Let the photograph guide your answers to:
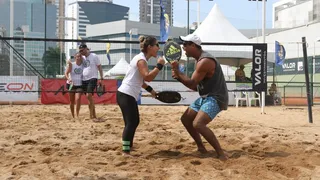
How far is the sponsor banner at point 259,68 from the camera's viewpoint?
9.29 meters

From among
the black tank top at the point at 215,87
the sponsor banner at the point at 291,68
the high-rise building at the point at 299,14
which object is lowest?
the black tank top at the point at 215,87

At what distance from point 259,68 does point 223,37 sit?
1008 centimetres

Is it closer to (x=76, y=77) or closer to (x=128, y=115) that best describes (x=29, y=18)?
(x=76, y=77)

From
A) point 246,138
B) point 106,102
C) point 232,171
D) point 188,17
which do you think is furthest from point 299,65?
point 232,171

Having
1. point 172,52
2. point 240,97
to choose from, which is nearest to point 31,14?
point 240,97

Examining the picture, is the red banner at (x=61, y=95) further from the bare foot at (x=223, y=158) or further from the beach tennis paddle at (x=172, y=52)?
the bare foot at (x=223, y=158)

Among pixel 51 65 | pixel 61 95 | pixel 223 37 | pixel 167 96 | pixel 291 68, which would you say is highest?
pixel 223 37

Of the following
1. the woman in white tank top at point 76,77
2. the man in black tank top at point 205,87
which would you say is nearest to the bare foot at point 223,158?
the man in black tank top at point 205,87

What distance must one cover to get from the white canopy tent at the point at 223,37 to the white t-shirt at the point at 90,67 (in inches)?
366

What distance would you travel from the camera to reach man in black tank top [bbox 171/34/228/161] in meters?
A: 4.94

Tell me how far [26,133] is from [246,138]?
11.9 feet

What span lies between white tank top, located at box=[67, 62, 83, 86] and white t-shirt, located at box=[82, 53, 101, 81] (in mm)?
91

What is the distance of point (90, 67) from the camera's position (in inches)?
368

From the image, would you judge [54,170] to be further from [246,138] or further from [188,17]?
[188,17]
